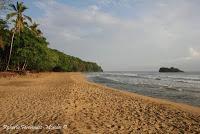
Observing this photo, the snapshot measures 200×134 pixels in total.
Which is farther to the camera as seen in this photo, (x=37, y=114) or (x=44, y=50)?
(x=44, y=50)

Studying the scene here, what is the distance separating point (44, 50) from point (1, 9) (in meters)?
42.7

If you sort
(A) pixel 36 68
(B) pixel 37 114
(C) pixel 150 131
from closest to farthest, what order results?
(C) pixel 150 131 < (B) pixel 37 114 < (A) pixel 36 68

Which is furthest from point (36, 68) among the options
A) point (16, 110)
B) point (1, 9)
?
point (16, 110)

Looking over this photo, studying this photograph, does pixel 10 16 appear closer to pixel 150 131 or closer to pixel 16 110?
pixel 16 110

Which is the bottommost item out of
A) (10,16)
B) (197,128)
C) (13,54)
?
(197,128)

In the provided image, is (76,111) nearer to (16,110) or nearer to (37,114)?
(37,114)

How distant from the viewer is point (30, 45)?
182 feet

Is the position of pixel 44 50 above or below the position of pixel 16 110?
above

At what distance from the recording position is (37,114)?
1043 centimetres

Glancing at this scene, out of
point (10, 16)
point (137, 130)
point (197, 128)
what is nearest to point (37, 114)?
point (137, 130)

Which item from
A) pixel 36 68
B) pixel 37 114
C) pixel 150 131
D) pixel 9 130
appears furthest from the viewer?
pixel 36 68

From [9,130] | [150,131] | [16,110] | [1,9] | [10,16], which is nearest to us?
[9,130]

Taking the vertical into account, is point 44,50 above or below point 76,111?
above

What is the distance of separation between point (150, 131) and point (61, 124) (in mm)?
2999
